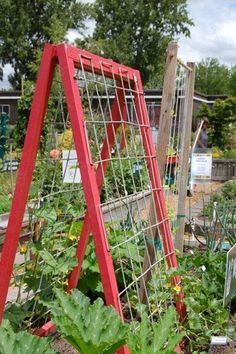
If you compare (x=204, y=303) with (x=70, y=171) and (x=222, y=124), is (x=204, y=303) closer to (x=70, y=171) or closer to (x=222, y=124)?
(x=70, y=171)

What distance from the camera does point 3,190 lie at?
11.0m

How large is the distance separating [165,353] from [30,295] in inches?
67.7

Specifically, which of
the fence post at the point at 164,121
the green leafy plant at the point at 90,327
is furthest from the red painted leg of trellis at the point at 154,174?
the green leafy plant at the point at 90,327

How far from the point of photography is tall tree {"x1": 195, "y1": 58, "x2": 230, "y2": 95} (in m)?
81.6

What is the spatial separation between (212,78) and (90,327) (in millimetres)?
82695

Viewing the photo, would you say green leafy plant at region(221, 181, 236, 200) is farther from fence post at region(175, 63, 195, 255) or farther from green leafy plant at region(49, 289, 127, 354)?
green leafy plant at region(49, 289, 127, 354)

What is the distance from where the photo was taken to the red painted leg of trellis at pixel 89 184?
9.51 ft

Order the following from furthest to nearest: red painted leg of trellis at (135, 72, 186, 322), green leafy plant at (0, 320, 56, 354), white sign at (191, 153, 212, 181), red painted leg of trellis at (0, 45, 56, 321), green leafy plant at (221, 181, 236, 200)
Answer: green leafy plant at (221, 181, 236, 200) < white sign at (191, 153, 212, 181) < red painted leg of trellis at (135, 72, 186, 322) < red painted leg of trellis at (0, 45, 56, 321) < green leafy plant at (0, 320, 56, 354)

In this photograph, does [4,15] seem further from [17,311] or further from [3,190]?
[17,311]

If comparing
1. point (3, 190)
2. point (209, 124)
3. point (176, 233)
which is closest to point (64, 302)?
Result: point (176, 233)

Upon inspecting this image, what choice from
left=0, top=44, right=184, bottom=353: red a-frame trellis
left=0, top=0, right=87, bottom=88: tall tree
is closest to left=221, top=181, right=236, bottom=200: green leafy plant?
left=0, top=44, right=184, bottom=353: red a-frame trellis

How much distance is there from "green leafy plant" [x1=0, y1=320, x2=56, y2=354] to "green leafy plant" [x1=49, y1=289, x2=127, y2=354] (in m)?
0.09

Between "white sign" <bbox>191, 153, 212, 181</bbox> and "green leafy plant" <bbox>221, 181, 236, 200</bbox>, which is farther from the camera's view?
"green leafy plant" <bbox>221, 181, 236, 200</bbox>

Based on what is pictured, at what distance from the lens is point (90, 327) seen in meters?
2.53
